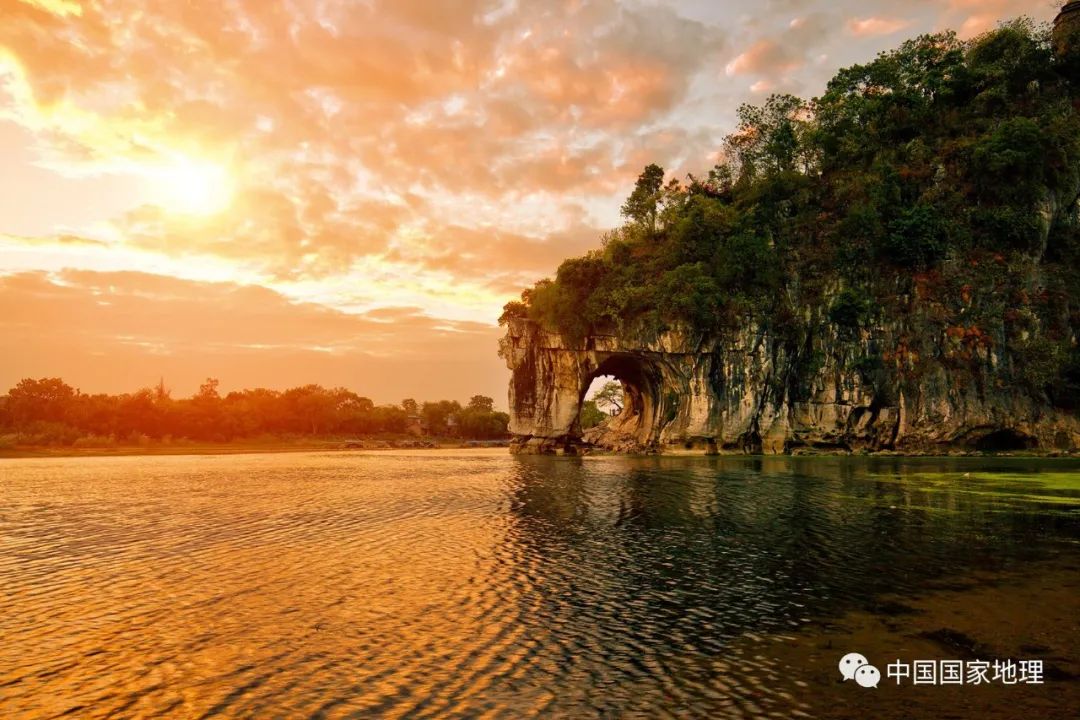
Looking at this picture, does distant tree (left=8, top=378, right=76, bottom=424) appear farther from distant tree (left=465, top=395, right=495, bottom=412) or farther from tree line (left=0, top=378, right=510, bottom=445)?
distant tree (left=465, top=395, right=495, bottom=412)

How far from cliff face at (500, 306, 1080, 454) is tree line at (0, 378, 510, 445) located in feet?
221

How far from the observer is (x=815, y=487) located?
28.6m

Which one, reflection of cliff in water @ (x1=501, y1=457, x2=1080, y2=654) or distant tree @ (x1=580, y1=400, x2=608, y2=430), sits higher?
Answer: distant tree @ (x1=580, y1=400, x2=608, y2=430)

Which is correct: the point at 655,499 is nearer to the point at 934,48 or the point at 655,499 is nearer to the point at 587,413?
the point at 934,48

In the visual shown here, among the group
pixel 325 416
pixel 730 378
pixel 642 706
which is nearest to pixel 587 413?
pixel 325 416

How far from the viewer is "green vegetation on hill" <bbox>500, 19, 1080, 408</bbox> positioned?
1998 inches

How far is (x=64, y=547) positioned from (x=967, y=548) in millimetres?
22917

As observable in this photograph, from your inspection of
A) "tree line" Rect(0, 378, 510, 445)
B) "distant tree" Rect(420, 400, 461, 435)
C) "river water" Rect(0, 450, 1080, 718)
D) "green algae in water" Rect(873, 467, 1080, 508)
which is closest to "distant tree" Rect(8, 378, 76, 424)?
"tree line" Rect(0, 378, 510, 445)

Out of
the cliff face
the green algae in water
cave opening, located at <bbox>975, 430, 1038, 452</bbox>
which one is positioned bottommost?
the green algae in water

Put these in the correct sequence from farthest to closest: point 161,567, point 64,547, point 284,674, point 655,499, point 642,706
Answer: point 655,499
point 64,547
point 161,567
point 284,674
point 642,706

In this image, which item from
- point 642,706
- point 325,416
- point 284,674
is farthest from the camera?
point 325,416

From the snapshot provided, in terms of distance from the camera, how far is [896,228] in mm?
52750

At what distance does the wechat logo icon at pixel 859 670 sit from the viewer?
736 centimetres

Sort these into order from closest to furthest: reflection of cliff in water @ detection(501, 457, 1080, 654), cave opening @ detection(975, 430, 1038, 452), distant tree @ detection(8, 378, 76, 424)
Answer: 1. reflection of cliff in water @ detection(501, 457, 1080, 654)
2. cave opening @ detection(975, 430, 1038, 452)
3. distant tree @ detection(8, 378, 76, 424)
